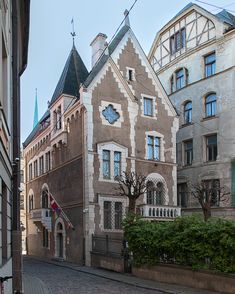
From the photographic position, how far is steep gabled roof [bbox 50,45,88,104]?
100 ft

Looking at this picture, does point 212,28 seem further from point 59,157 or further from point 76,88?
point 59,157

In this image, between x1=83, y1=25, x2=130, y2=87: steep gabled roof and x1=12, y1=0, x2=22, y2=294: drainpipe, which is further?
x1=83, y1=25, x2=130, y2=87: steep gabled roof

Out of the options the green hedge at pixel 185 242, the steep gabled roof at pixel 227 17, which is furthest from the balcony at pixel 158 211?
the steep gabled roof at pixel 227 17

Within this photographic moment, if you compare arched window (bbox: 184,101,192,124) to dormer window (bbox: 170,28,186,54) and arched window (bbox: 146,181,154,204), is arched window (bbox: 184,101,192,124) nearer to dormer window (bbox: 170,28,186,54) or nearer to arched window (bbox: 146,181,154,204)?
dormer window (bbox: 170,28,186,54)

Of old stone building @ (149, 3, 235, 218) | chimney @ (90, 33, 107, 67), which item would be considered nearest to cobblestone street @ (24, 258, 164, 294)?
old stone building @ (149, 3, 235, 218)

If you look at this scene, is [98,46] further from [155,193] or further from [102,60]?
[155,193]

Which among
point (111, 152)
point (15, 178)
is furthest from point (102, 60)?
point (15, 178)

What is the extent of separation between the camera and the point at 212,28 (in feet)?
106

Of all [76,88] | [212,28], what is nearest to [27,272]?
[76,88]

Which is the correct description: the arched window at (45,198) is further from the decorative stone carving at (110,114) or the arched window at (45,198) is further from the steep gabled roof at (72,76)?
the decorative stone carving at (110,114)

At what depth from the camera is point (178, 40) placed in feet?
117

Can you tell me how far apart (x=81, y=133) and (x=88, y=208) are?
186 inches

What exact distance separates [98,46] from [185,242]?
1928 centimetres

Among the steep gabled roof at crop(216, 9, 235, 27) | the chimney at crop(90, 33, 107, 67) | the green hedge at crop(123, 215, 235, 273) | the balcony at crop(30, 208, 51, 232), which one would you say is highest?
the steep gabled roof at crop(216, 9, 235, 27)
